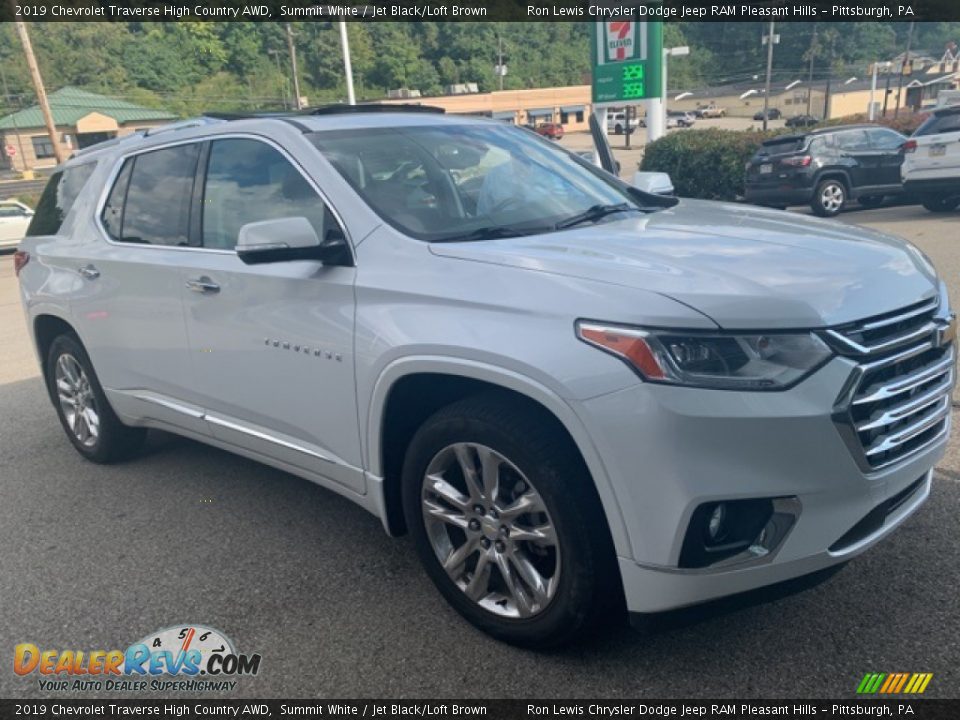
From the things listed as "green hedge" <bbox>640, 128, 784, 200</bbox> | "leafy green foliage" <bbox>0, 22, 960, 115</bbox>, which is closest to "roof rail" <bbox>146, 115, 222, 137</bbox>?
"green hedge" <bbox>640, 128, 784, 200</bbox>

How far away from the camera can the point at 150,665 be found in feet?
9.48

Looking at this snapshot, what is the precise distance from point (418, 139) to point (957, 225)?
11232 millimetres

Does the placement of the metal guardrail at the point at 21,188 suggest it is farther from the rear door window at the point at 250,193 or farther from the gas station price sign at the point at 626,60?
the rear door window at the point at 250,193

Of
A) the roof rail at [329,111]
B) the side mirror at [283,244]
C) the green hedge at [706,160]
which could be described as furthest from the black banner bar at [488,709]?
the green hedge at [706,160]

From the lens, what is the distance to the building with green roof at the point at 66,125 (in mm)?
64938

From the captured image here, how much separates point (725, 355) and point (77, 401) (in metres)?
4.14

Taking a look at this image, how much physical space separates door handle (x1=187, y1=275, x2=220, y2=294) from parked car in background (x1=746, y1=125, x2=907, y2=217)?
13.4 meters

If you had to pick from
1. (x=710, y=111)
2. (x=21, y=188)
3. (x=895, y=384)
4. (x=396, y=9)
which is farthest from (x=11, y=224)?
(x=710, y=111)

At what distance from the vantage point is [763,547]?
2.28 meters

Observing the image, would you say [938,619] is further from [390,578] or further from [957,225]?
[957,225]

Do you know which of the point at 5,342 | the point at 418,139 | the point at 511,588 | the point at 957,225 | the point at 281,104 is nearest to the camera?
the point at 511,588

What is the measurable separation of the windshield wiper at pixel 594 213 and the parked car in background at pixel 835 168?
40.7ft

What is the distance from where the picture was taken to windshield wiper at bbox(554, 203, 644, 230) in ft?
10.5

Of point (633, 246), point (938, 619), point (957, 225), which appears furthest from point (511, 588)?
point (957, 225)
